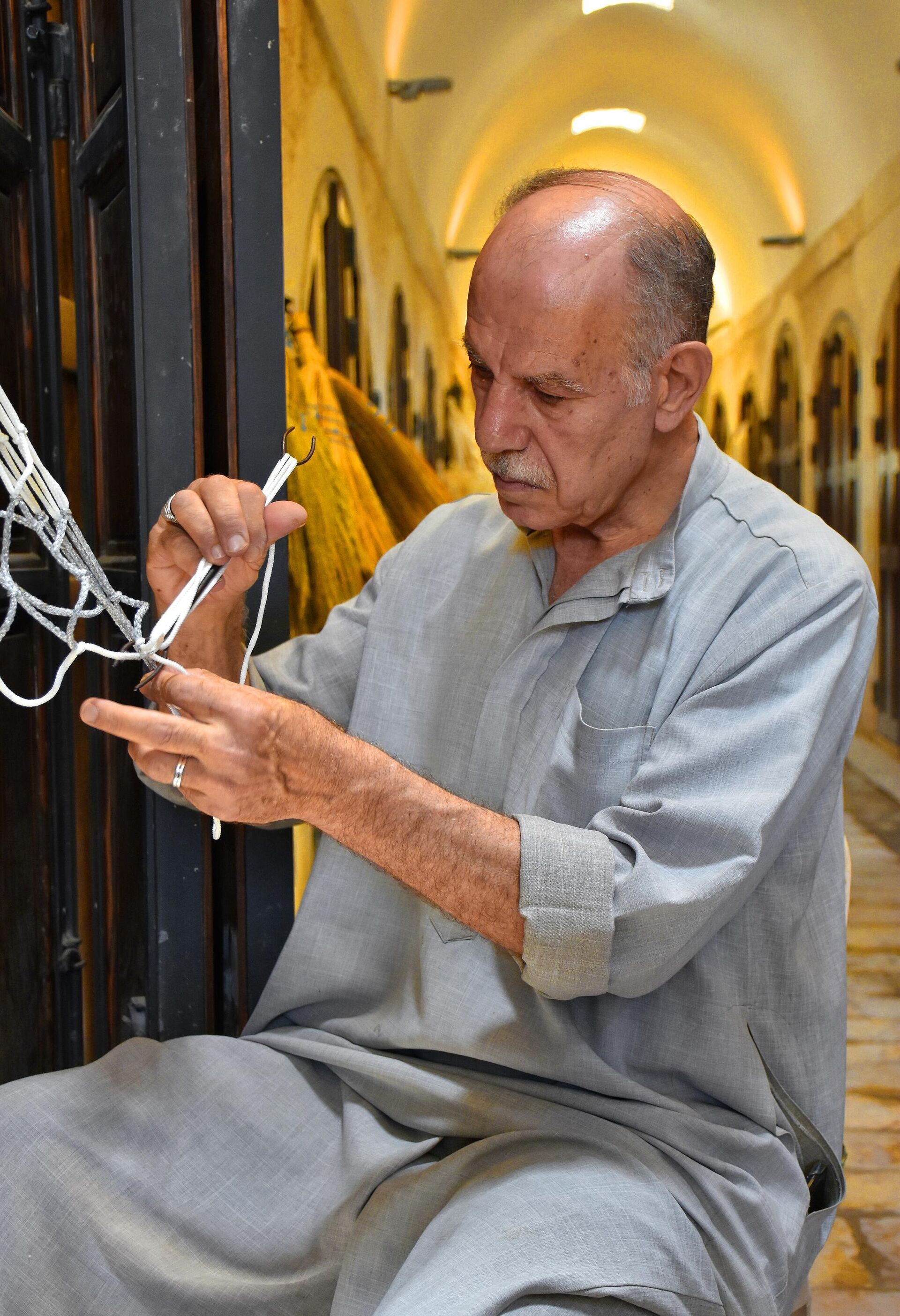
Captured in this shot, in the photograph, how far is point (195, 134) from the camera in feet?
4.10

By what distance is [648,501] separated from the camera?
1186 millimetres

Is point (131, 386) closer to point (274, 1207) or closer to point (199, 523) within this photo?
point (199, 523)

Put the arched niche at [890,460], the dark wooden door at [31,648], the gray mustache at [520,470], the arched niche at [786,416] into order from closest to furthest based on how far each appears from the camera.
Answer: the gray mustache at [520,470]
the dark wooden door at [31,648]
the arched niche at [786,416]
the arched niche at [890,460]

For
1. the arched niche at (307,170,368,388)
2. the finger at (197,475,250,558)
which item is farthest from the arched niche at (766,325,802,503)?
the finger at (197,475,250,558)

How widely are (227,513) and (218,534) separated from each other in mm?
23

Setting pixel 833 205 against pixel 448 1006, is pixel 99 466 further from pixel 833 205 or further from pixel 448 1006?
pixel 833 205

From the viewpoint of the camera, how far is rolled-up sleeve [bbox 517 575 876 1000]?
931 mm

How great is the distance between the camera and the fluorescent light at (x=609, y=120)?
2.43 metres

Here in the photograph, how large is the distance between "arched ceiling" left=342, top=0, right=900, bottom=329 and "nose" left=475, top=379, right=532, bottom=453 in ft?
3.91

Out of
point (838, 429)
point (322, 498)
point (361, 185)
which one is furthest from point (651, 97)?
point (838, 429)

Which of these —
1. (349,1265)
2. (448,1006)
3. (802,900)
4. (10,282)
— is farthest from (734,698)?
(10,282)

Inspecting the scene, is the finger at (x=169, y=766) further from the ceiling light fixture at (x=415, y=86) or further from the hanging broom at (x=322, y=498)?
the ceiling light fixture at (x=415, y=86)

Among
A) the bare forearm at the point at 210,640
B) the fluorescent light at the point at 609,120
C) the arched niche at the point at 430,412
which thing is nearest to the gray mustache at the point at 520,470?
the bare forearm at the point at 210,640

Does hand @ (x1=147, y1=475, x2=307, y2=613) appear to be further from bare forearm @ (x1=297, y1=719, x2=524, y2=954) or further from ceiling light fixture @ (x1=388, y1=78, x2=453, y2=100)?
ceiling light fixture @ (x1=388, y1=78, x2=453, y2=100)
